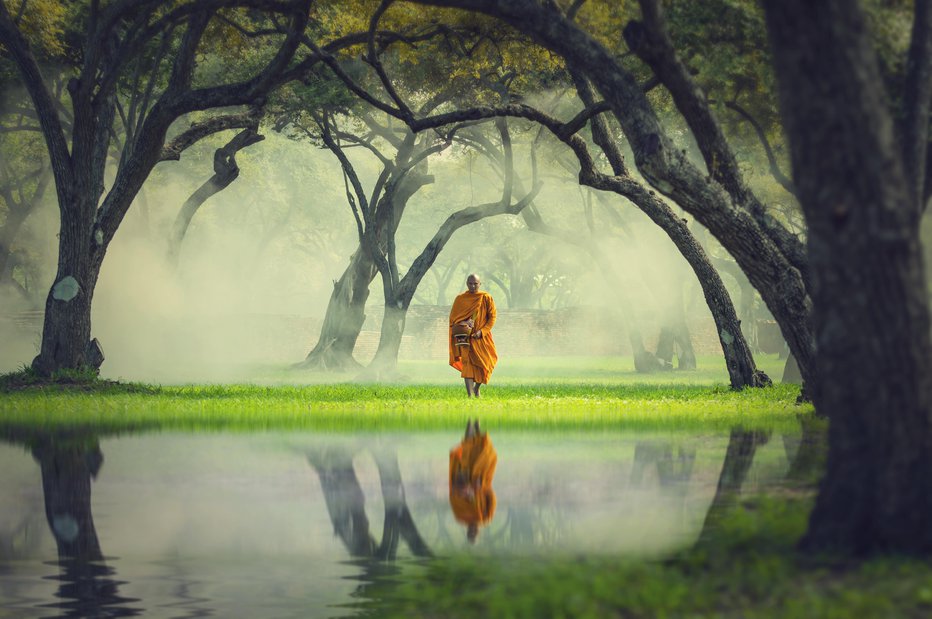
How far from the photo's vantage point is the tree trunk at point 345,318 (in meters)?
36.1

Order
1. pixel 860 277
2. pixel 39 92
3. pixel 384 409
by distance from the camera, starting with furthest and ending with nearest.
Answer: pixel 39 92, pixel 384 409, pixel 860 277

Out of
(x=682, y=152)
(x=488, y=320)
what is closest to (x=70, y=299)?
(x=488, y=320)

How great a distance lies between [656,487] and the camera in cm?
1006

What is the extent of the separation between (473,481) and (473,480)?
2.5 inches

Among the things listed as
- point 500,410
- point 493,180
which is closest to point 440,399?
point 500,410

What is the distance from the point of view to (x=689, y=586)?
5.86 metres

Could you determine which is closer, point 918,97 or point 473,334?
point 918,97

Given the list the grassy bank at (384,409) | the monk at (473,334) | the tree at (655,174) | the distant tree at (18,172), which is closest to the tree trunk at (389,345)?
the grassy bank at (384,409)

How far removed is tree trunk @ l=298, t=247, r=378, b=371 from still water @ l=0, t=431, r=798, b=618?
21969mm

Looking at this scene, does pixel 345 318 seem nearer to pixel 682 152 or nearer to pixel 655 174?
pixel 682 152

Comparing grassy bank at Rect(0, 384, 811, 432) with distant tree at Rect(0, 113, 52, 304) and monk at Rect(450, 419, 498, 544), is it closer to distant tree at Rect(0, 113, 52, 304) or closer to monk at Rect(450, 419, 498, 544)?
monk at Rect(450, 419, 498, 544)

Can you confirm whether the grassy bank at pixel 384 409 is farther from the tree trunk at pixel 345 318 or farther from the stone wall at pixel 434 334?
the stone wall at pixel 434 334

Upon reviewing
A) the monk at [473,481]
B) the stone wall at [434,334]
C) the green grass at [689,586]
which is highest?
the stone wall at [434,334]

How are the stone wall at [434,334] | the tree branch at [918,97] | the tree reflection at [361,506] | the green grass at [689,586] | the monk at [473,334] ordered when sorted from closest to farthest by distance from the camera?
the green grass at [689,586]
the tree reflection at [361,506]
the tree branch at [918,97]
the monk at [473,334]
the stone wall at [434,334]
